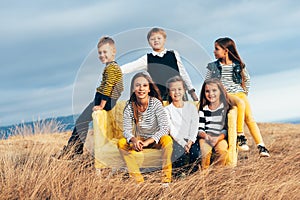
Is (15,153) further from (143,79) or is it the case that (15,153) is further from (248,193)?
(248,193)

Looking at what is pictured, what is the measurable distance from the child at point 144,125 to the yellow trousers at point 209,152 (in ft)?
1.58

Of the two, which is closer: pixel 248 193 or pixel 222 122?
pixel 248 193

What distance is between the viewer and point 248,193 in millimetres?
4406

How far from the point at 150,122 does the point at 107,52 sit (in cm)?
82

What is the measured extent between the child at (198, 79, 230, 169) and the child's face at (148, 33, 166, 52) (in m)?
0.58

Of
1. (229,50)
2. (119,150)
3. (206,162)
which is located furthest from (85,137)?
(229,50)

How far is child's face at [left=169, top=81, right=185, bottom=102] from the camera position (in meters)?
4.90

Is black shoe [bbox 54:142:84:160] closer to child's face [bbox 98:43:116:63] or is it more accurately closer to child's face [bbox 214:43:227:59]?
child's face [bbox 98:43:116:63]

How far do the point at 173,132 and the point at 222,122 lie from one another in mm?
606

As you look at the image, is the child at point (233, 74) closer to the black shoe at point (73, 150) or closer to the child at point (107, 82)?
the child at point (107, 82)

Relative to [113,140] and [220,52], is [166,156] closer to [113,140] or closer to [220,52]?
[113,140]

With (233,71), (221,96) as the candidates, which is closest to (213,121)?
(221,96)

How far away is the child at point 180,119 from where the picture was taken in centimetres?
490

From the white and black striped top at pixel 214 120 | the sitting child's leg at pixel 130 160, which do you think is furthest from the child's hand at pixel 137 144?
the white and black striped top at pixel 214 120
